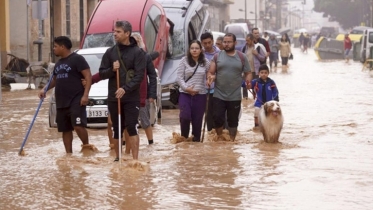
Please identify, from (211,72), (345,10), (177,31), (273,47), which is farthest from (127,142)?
(345,10)

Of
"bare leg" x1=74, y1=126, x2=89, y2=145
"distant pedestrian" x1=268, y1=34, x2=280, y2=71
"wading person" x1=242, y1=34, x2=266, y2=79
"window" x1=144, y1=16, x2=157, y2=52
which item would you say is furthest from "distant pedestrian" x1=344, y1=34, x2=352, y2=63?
"bare leg" x1=74, y1=126, x2=89, y2=145

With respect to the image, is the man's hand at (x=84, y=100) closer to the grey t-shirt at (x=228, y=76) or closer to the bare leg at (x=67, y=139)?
the bare leg at (x=67, y=139)

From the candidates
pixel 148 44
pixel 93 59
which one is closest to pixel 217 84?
pixel 93 59

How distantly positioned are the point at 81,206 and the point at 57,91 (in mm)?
3346

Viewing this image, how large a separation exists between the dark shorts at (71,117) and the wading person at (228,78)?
6.58ft

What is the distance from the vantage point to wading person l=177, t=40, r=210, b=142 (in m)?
13.6

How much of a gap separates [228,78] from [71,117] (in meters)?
2.48

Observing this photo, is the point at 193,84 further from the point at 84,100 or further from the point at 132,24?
the point at 132,24

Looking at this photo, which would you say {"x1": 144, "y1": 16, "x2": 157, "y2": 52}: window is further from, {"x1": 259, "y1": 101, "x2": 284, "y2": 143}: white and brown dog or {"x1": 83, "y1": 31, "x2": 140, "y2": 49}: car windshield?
{"x1": 259, "y1": 101, "x2": 284, "y2": 143}: white and brown dog

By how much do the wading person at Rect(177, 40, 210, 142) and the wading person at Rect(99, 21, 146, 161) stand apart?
6.94 feet

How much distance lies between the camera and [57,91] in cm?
1223

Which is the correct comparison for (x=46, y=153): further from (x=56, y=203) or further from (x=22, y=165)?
(x=56, y=203)

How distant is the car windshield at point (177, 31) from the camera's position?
24688 mm

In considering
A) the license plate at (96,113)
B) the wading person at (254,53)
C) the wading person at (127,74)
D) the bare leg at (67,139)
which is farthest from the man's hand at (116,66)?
the wading person at (254,53)
